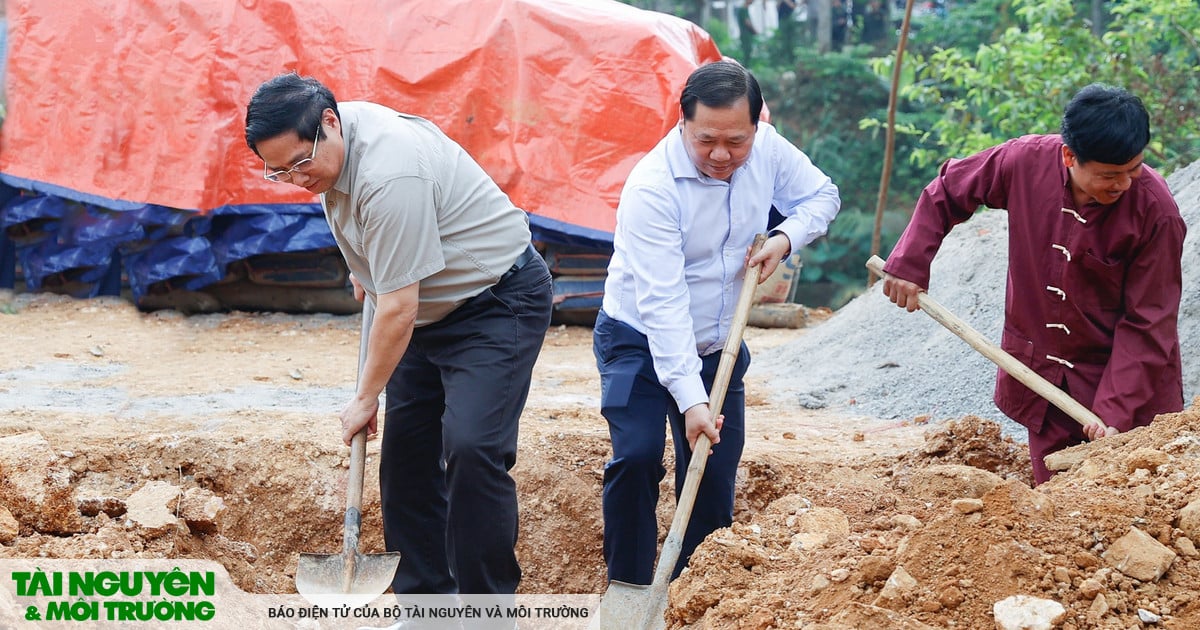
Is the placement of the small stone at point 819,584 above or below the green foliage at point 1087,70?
below

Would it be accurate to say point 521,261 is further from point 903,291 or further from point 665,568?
point 903,291

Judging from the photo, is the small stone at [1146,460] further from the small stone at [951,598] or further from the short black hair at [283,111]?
the short black hair at [283,111]

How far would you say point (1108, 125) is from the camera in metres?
2.95

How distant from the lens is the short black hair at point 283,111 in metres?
2.70

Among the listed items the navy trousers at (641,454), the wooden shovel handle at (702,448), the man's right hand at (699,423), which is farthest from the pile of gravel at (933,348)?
the man's right hand at (699,423)

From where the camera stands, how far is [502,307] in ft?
10.3

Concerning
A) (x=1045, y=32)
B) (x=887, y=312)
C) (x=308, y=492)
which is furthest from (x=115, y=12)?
(x=1045, y=32)

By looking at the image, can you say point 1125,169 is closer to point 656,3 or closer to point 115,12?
point 115,12

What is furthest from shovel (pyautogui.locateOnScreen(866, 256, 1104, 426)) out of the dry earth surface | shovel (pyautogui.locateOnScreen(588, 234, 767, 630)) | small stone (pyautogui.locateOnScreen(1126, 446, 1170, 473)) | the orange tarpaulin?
the orange tarpaulin

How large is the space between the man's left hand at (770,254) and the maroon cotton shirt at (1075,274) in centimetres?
46

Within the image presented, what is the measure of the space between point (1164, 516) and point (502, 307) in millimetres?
1762

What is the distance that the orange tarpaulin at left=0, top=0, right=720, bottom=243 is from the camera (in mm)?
7707

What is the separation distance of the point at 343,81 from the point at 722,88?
5469 mm

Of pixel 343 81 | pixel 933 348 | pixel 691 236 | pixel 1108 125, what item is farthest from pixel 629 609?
pixel 343 81
